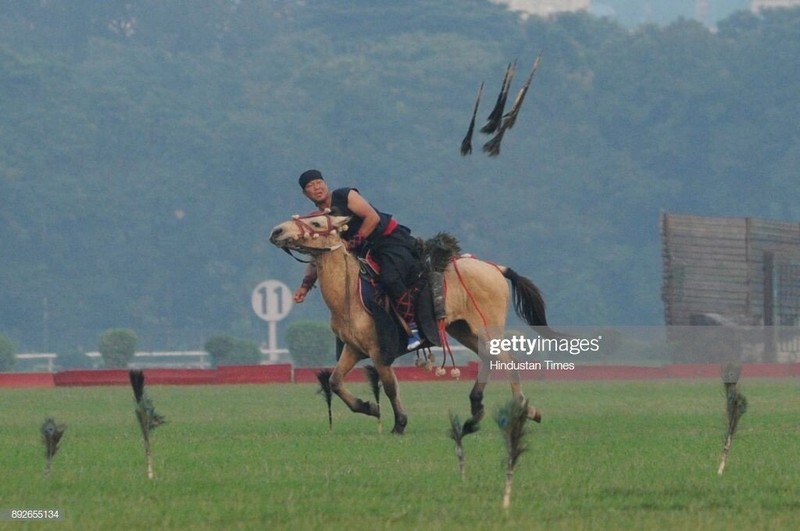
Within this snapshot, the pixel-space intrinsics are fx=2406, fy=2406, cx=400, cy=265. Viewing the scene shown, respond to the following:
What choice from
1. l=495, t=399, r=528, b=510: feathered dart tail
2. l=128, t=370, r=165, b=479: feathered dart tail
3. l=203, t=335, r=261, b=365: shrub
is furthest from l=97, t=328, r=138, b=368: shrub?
l=495, t=399, r=528, b=510: feathered dart tail

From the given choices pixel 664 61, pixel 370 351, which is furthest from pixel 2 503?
pixel 664 61

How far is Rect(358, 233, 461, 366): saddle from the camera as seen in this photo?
21.6 metres

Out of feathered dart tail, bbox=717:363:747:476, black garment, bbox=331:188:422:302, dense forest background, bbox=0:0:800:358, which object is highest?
dense forest background, bbox=0:0:800:358

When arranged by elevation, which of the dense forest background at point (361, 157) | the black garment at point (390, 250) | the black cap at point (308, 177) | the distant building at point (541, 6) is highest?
the distant building at point (541, 6)

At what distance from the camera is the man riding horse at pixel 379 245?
21547 mm

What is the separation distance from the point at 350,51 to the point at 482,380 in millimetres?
112638

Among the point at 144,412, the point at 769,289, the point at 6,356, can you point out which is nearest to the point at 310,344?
the point at 6,356

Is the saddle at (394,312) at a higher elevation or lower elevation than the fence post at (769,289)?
lower

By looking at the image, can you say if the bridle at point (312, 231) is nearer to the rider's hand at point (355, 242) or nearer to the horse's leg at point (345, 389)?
the rider's hand at point (355, 242)

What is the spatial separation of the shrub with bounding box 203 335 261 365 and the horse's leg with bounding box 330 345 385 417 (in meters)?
43.3

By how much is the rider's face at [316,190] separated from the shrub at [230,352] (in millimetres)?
43619

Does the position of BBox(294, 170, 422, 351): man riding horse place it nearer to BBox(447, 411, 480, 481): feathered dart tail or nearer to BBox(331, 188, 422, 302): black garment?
BBox(331, 188, 422, 302): black garment

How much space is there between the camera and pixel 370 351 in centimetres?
2169

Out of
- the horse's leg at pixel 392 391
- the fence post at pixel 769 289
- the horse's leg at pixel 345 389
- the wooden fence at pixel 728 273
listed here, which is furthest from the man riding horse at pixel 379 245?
the fence post at pixel 769 289
